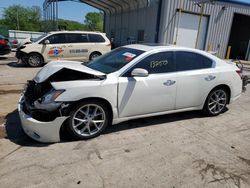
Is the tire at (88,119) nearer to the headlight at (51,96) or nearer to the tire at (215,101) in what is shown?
the headlight at (51,96)

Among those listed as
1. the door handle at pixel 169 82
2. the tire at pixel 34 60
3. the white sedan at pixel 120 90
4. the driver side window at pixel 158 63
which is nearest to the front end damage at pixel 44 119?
the white sedan at pixel 120 90

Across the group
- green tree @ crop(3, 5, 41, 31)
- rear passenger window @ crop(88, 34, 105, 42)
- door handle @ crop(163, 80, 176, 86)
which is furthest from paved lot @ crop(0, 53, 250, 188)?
green tree @ crop(3, 5, 41, 31)

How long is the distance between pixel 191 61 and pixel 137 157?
2.36 meters

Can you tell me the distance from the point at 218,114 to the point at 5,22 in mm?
80208

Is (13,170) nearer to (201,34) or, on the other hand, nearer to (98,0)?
(201,34)

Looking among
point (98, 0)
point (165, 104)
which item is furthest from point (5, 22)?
point (165, 104)

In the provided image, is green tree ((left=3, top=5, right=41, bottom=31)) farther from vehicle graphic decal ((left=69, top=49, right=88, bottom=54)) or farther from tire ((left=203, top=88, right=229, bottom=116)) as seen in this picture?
tire ((left=203, top=88, right=229, bottom=116))

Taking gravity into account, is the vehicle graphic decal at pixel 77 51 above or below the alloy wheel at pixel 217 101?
above

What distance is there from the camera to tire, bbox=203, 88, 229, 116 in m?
4.92

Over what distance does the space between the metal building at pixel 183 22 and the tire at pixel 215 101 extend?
9941 mm

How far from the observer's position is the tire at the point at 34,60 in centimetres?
1070

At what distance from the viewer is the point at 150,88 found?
404cm

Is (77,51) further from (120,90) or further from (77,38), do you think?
(120,90)

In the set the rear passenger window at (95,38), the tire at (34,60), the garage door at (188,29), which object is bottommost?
the tire at (34,60)
